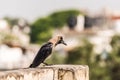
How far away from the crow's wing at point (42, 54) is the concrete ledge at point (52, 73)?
0.39m

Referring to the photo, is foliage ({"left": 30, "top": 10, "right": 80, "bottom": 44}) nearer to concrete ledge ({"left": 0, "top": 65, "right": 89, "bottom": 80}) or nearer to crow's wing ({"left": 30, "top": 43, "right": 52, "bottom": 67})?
crow's wing ({"left": 30, "top": 43, "right": 52, "bottom": 67})

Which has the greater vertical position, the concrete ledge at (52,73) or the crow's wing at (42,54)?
the crow's wing at (42,54)

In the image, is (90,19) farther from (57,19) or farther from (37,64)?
(37,64)

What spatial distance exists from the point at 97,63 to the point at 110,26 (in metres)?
55.2

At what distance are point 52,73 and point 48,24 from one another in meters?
92.4

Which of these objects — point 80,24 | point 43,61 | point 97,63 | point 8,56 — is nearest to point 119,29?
point 80,24

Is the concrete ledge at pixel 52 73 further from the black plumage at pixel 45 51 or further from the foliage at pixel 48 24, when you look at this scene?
the foliage at pixel 48 24

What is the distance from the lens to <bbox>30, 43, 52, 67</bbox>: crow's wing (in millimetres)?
8375

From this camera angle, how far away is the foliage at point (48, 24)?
92.8 metres

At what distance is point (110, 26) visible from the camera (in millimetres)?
98500

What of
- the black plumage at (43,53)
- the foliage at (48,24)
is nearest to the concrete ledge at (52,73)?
the black plumage at (43,53)

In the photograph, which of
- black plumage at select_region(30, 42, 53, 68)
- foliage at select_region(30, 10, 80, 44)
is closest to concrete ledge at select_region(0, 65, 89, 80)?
black plumage at select_region(30, 42, 53, 68)

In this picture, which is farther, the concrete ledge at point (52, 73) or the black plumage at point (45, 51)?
the black plumage at point (45, 51)

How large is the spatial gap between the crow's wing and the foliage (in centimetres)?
7598
